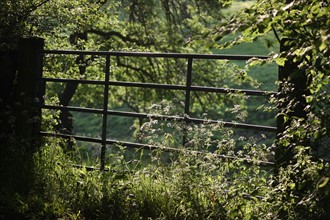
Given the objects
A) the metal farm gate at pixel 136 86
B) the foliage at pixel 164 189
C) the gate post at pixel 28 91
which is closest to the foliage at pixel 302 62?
the foliage at pixel 164 189

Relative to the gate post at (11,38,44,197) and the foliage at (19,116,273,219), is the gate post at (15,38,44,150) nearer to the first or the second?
the gate post at (11,38,44,197)

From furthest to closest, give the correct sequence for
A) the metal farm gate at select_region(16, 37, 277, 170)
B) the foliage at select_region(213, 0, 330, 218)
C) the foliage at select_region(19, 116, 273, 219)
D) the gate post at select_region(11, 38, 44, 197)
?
the gate post at select_region(11, 38, 44, 197), the metal farm gate at select_region(16, 37, 277, 170), the foliage at select_region(19, 116, 273, 219), the foliage at select_region(213, 0, 330, 218)

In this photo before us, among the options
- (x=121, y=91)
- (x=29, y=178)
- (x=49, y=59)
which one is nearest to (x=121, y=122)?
(x=121, y=91)

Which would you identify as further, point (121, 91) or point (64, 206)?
point (121, 91)

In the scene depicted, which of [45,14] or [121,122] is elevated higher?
[45,14]

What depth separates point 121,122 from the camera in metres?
41.8

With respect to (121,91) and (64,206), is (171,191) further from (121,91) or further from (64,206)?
(121,91)

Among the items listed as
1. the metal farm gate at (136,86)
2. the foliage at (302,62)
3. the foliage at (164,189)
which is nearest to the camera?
the foliage at (302,62)

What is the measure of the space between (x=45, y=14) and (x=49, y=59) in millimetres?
955

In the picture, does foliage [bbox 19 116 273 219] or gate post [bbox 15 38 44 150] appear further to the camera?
gate post [bbox 15 38 44 150]

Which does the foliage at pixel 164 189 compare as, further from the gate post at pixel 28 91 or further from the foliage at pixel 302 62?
the gate post at pixel 28 91

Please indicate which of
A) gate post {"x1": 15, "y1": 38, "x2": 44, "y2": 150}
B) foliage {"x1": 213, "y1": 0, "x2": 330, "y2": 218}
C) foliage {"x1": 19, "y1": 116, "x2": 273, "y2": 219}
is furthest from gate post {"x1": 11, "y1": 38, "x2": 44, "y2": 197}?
foliage {"x1": 213, "y1": 0, "x2": 330, "y2": 218}

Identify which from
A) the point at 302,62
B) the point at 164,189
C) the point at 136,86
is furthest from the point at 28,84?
the point at 302,62

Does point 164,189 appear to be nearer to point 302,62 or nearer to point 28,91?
point 302,62
